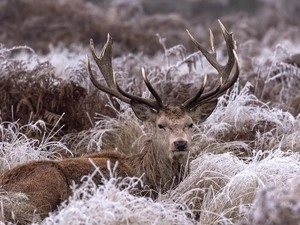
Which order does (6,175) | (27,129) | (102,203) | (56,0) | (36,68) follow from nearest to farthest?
(102,203) → (6,175) → (27,129) → (36,68) → (56,0)

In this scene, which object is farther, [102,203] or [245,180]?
[245,180]

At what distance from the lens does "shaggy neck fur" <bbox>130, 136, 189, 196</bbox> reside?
276 inches

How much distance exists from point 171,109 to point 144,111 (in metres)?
0.27

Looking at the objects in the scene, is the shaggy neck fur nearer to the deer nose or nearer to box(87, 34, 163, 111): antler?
the deer nose

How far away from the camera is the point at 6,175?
645 centimetres

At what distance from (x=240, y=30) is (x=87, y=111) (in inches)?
454

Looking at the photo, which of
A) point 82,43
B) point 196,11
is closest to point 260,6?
point 196,11

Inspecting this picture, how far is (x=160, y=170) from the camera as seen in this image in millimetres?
7055

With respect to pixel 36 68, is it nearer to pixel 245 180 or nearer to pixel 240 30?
pixel 245 180

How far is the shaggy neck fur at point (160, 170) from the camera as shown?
700 cm

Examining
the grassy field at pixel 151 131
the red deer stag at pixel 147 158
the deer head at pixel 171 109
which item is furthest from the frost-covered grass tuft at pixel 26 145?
the deer head at pixel 171 109

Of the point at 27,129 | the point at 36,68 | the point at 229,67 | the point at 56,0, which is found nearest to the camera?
the point at 229,67

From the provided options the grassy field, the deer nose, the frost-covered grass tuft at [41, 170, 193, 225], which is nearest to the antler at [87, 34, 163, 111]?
the deer nose

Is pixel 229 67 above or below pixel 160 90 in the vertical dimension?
above
